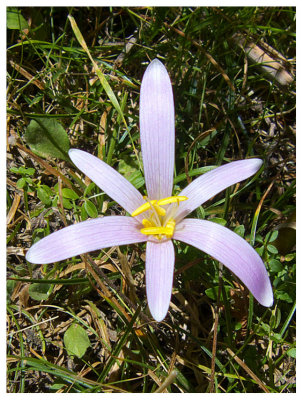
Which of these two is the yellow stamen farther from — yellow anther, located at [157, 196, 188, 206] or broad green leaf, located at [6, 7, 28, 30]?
broad green leaf, located at [6, 7, 28, 30]

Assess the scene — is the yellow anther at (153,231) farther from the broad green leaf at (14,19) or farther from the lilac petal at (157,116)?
the broad green leaf at (14,19)

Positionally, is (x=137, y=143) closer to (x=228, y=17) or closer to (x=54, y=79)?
(x=54, y=79)

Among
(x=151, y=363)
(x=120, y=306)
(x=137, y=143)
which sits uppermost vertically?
(x=137, y=143)

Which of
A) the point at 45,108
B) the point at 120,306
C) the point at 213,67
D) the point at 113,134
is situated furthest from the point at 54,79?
the point at 120,306

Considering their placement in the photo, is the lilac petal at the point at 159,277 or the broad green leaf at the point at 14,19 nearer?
the lilac petal at the point at 159,277

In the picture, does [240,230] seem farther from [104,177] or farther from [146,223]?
[104,177]

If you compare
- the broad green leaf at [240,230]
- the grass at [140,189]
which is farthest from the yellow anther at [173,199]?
the broad green leaf at [240,230]

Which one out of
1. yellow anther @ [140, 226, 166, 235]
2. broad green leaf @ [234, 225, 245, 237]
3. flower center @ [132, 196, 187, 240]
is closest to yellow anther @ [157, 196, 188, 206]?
flower center @ [132, 196, 187, 240]
